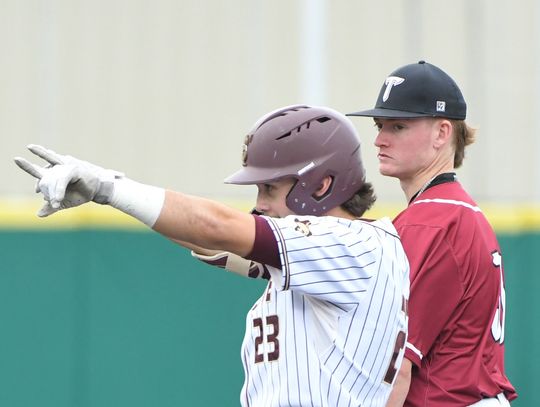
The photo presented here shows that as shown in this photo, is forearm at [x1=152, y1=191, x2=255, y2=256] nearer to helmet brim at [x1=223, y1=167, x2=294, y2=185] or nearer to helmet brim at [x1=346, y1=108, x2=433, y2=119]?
helmet brim at [x1=223, y1=167, x2=294, y2=185]

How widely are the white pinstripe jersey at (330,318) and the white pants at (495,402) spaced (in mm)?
689

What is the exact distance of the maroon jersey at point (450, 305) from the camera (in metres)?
3.69

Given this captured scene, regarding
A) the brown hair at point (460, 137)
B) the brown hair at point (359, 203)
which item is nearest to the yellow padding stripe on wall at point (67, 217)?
the brown hair at point (460, 137)

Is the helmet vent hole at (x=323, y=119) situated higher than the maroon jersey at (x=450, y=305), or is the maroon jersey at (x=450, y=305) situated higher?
the helmet vent hole at (x=323, y=119)

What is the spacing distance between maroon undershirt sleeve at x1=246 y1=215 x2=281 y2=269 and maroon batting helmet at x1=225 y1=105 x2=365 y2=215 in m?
0.43

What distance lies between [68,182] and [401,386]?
1.40m

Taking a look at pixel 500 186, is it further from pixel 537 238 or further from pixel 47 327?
pixel 47 327

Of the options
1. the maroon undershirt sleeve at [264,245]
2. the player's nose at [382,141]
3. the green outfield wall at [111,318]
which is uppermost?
the player's nose at [382,141]

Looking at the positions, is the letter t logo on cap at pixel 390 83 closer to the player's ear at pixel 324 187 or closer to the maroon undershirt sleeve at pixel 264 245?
the player's ear at pixel 324 187

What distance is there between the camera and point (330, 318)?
3037 millimetres

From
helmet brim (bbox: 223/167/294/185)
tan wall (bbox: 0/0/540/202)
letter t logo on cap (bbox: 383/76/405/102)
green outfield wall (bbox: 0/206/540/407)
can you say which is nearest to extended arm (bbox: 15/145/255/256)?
helmet brim (bbox: 223/167/294/185)

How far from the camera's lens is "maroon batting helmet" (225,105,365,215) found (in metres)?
3.31

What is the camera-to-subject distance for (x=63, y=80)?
6.61 meters

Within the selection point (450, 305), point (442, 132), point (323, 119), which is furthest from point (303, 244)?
point (442, 132)
